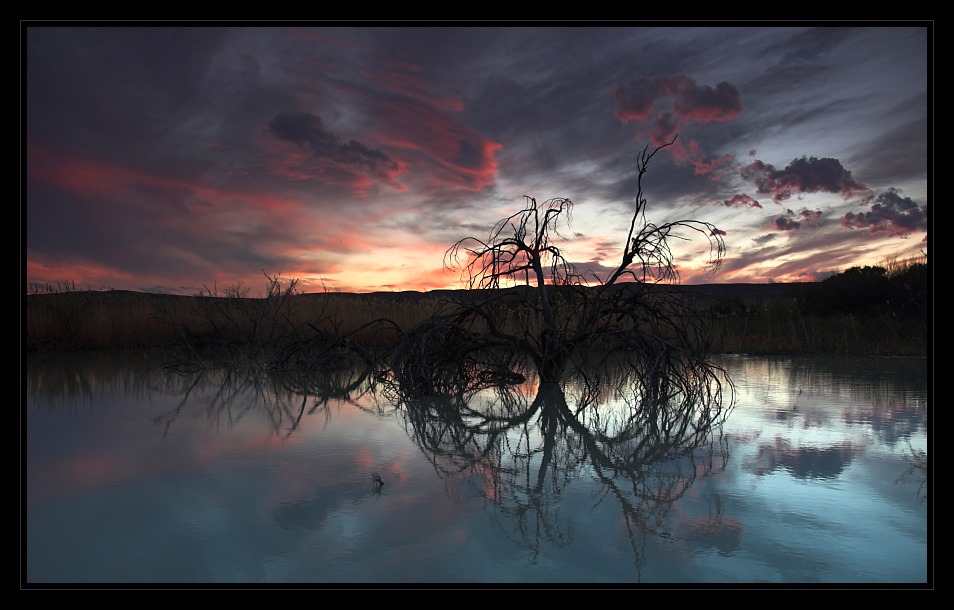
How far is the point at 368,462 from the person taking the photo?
3.91m

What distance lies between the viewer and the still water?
236 cm

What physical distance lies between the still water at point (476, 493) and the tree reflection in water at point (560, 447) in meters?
0.02

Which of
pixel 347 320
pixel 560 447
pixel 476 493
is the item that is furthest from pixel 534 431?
pixel 347 320

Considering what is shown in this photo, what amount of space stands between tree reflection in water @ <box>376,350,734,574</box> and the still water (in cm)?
2

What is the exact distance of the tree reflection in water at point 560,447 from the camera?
2.99 metres

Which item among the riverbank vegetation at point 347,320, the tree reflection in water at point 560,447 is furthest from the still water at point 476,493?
the riverbank vegetation at point 347,320

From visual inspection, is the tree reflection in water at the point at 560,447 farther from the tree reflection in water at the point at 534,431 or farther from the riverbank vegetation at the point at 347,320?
the riverbank vegetation at the point at 347,320

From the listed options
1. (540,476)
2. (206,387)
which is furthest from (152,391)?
(540,476)

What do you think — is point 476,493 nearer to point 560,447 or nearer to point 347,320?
point 560,447

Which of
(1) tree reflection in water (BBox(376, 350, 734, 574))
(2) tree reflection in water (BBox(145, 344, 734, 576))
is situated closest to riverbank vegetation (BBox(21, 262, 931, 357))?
(2) tree reflection in water (BBox(145, 344, 734, 576))

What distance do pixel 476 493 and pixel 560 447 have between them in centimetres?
122

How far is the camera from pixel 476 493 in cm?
326

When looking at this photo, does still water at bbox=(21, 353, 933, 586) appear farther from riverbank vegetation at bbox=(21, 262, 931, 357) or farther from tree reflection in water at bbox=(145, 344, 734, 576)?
riverbank vegetation at bbox=(21, 262, 931, 357)
